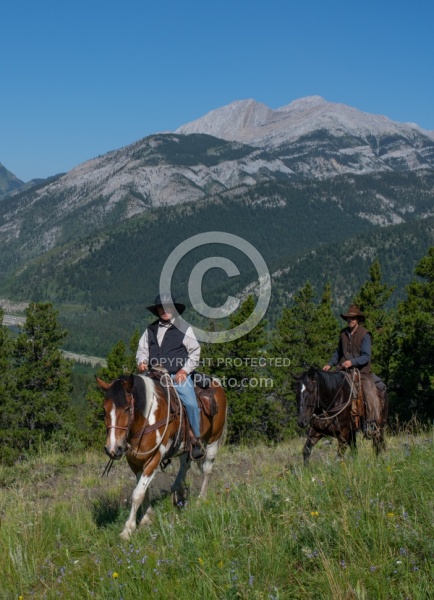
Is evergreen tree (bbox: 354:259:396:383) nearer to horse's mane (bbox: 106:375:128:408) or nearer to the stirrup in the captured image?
the stirrup

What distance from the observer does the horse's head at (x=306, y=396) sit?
10.5 metres

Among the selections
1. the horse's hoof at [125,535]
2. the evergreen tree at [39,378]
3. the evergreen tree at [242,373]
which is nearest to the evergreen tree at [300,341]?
the evergreen tree at [242,373]

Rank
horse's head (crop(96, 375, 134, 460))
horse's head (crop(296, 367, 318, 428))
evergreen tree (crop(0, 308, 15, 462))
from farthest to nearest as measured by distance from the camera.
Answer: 1. evergreen tree (crop(0, 308, 15, 462))
2. horse's head (crop(296, 367, 318, 428))
3. horse's head (crop(96, 375, 134, 460))

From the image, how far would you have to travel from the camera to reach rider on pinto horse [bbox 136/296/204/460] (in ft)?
31.6

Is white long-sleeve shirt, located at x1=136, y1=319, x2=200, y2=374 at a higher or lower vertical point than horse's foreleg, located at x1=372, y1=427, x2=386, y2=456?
higher

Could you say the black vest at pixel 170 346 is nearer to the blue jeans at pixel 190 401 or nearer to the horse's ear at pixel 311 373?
the blue jeans at pixel 190 401

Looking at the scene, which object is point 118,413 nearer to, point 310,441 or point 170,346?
point 170,346

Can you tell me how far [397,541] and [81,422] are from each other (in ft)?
229

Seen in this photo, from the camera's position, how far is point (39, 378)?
145 feet

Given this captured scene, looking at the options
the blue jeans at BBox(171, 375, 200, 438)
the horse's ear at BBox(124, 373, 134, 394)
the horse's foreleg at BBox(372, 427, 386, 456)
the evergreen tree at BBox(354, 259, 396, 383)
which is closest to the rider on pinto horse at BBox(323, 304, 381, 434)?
the horse's foreleg at BBox(372, 427, 386, 456)

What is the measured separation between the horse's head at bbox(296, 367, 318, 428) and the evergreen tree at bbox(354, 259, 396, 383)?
2949 cm

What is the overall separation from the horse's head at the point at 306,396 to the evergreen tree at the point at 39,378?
115 ft

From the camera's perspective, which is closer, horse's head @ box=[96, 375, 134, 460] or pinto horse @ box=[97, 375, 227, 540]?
horse's head @ box=[96, 375, 134, 460]

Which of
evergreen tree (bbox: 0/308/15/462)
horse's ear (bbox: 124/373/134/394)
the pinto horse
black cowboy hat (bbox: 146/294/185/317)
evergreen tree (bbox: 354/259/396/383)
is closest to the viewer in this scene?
the pinto horse
